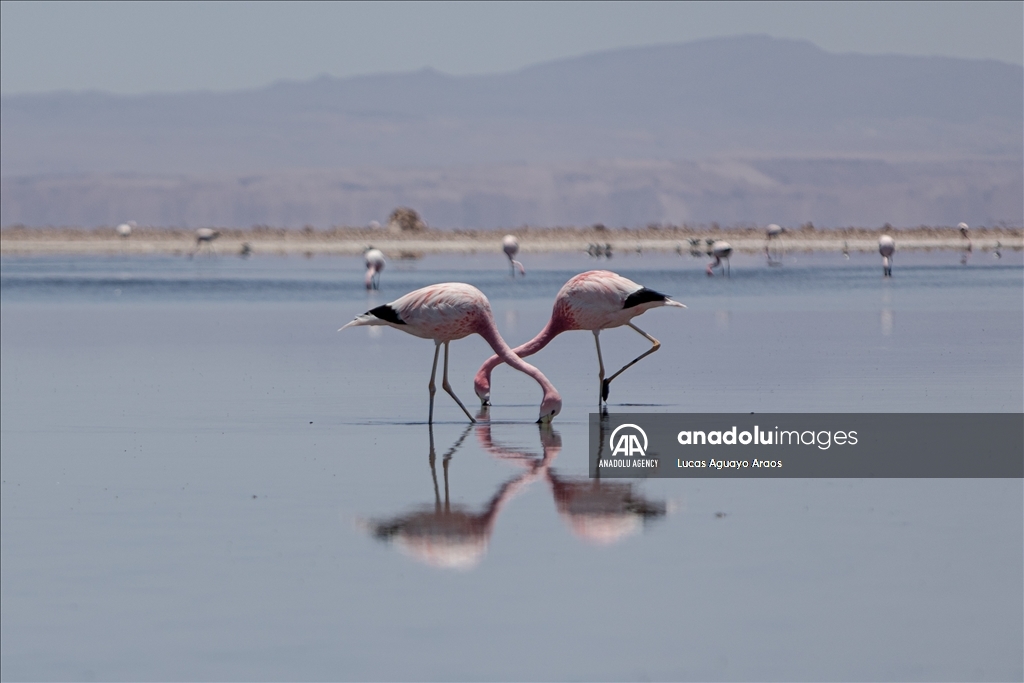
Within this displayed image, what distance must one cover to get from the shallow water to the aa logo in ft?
0.90

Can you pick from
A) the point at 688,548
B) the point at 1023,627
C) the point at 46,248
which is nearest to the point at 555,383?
the point at 688,548

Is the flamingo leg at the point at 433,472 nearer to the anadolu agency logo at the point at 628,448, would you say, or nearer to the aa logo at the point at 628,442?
the anadolu agency logo at the point at 628,448

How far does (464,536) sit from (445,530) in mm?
173

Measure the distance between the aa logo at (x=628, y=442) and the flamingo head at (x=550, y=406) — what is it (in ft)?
1.58

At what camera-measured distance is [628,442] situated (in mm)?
10000

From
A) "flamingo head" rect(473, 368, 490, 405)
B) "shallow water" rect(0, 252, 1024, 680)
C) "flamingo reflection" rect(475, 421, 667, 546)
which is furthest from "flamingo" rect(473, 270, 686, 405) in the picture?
"flamingo reflection" rect(475, 421, 667, 546)

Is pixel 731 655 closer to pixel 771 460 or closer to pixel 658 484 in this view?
pixel 658 484

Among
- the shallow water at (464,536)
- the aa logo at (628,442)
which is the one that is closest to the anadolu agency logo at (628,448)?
the aa logo at (628,442)

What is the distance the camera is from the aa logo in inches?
382

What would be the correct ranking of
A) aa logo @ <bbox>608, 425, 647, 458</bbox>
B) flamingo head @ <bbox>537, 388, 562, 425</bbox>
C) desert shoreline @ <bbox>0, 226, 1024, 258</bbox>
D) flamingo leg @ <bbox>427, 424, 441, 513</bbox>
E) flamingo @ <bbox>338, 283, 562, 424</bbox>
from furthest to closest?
desert shoreline @ <bbox>0, 226, 1024, 258</bbox>, flamingo @ <bbox>338, 283, 562, 424</bbox>, flamingo head @ <bbox>537, 388, 562, 425</bbox>, aa logo @ <bbox>608, 425, 647, 458</bbox>, flamingo leg @ <bbox>427, 424, 441, 513</bbox>

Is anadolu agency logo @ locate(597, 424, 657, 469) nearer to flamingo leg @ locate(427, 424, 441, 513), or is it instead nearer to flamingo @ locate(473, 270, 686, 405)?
flamingo leg @ locate(427, 424, 441, 513)

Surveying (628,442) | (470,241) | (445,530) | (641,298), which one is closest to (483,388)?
(641,298)

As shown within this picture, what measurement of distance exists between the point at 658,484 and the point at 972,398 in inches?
172

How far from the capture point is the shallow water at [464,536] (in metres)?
5.46
